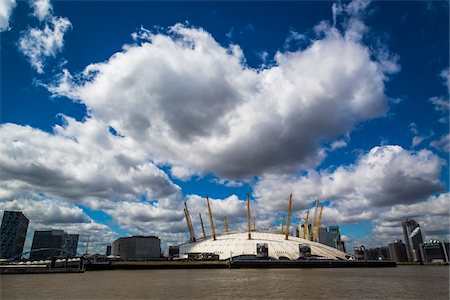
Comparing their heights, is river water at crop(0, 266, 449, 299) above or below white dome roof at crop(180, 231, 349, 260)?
below

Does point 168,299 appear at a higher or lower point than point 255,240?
lower

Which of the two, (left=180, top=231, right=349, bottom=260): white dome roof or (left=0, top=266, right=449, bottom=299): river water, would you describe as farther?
(left=180, top=231, right=349, bottom=260): white dome roof

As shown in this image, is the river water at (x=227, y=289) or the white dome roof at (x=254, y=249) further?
the white dome roof at (x=254, y=249)

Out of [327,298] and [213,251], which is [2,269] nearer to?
[213,251]

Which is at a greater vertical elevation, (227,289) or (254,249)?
(254,249)

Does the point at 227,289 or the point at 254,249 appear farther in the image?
the point at 254,249

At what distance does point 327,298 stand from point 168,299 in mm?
19896

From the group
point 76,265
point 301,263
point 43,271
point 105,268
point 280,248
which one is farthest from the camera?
point 280,248

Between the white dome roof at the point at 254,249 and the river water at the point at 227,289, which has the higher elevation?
the white dome roof at the point at 254,249

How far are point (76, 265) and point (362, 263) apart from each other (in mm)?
158385

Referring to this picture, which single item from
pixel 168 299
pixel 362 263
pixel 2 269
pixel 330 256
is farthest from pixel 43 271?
pixel 362 263

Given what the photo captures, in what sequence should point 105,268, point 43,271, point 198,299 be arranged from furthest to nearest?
point 105,268, point 43,271, point 198,299

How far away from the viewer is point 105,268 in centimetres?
15038

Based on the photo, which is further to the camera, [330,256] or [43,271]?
[330,256]
